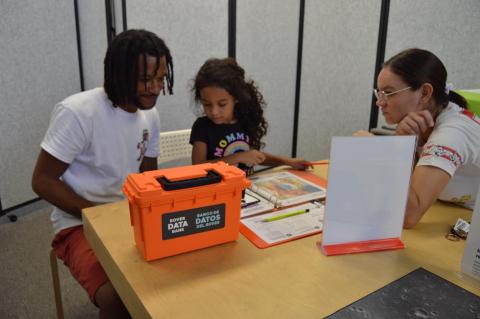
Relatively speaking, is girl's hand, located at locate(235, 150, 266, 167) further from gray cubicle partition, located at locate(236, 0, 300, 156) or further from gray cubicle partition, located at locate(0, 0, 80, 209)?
gray cubicle partition, located at locate(0, 0, 80, 209)

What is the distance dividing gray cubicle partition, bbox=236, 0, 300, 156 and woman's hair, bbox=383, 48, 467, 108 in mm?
1760

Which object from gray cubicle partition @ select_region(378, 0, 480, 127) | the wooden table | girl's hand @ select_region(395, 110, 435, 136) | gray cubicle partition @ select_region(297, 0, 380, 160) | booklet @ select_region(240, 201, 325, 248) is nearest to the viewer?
the wooden table

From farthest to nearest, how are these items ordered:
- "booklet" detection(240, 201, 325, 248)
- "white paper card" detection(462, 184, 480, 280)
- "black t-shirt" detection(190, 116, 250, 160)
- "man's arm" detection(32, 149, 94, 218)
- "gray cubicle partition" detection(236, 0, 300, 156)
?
"gray cubicle partition" detection(236, 0, 300, 156) < "black t-shirt" detection(190, 116, 250, 160) < "man's arm" detection(32, 149, 94, 218) < "booklet" detection(240, 201, 325, 248) < "white paper card" detection(462, 184, 480, 280)

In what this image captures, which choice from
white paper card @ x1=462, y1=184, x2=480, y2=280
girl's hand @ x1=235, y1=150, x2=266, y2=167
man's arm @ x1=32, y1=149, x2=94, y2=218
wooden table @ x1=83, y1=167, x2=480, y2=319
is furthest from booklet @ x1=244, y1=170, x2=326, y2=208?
man's arm @ x1=32, y1=149, x2=94, y2=218

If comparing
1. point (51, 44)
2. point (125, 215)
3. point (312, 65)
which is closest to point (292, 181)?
point (125, 215)

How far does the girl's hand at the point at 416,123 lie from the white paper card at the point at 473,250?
0.33 metres

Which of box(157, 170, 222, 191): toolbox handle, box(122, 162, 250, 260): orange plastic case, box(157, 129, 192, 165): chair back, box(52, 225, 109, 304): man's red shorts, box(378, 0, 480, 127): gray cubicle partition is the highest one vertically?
box(378, 0, 480, 127): gray cubicle partition

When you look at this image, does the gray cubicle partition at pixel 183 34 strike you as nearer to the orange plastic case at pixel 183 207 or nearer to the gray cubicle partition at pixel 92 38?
the gray cubicle partition at pixel 92 38

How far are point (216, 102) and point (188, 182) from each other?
788mm

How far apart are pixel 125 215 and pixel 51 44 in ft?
6.93

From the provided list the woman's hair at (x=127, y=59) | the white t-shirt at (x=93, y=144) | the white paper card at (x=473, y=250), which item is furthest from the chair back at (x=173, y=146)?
the white paper card at (x=473, y=250)

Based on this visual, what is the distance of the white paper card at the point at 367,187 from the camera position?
791 mm

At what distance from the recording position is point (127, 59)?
118 centimetres

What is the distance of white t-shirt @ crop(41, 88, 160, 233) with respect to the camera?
117cm
